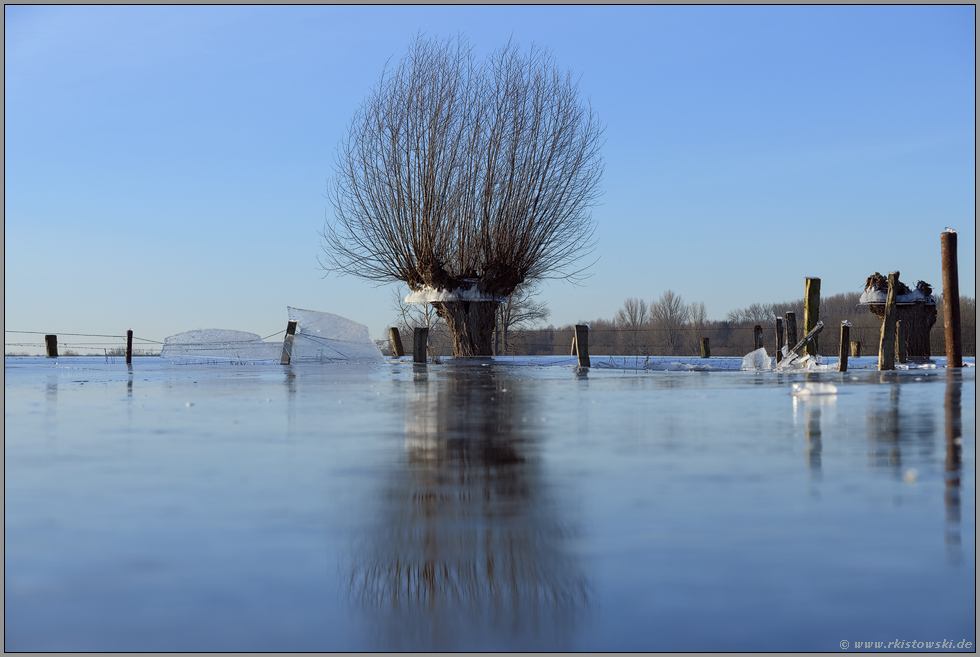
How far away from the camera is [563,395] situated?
27.5 feet

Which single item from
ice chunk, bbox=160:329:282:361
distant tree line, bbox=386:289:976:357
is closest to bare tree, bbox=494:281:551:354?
distant tree line, bbox=386:289:976:357

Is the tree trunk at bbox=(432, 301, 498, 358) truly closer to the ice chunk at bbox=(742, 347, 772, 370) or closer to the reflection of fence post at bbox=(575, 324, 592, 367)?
the reflection of fence post at bbox=(575, 324, 592, 367)

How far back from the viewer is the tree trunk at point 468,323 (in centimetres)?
2314

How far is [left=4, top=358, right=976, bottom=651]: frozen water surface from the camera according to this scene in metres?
1.66

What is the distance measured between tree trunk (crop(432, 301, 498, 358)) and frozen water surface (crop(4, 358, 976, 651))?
18359 millimetres

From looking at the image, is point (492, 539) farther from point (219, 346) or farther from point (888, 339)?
point (219, 346)

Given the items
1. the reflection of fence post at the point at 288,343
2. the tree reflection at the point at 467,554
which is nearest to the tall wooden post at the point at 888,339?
the tree reflection at the point at 467,554

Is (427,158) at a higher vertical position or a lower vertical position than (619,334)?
higher

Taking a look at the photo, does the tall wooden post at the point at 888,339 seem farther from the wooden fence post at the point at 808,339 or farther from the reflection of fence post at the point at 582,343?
the reflection of fence post at the point at 582,343

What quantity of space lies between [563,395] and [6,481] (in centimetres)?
578

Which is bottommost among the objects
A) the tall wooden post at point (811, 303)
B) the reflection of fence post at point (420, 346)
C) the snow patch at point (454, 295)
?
the reflection of fence post at point (420, 346)

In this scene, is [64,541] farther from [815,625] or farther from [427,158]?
[427,158]

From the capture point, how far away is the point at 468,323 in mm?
23172

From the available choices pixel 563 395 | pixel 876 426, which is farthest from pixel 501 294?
pixel 876 426
